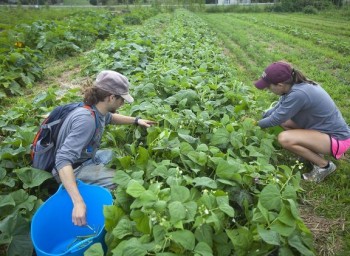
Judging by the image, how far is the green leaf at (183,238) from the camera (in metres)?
1.87

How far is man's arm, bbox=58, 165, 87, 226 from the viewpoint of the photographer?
7.94ft

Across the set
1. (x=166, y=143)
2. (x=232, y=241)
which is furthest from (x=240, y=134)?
(x=232, y=241)

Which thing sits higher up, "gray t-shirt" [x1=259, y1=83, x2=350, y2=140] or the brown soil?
"gray t-shirt" [x1=259, y1=83, x2=350, y2=140]

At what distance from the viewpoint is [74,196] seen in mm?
2473

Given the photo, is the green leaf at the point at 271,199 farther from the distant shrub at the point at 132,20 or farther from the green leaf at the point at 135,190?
the distant shrub at the point at 132,20

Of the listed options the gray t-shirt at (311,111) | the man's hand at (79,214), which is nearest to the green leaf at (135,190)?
the man's hand at (79,214)

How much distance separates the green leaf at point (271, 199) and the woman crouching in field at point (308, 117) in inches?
62.2

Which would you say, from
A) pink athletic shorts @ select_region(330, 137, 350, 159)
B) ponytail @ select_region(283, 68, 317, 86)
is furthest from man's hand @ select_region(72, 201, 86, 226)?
pink athletic shorts @ select_region(330, 137, 350, 159)

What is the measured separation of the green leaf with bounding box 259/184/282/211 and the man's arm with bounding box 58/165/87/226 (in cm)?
139

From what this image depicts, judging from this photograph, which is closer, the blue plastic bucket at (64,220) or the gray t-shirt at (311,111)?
the blue plastic bucket at (64,220)

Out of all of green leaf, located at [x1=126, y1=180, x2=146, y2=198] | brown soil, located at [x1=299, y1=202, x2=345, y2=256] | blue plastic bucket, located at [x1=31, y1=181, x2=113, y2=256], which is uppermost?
green leaf, located at [x1=126, y1=180, x2=146, y2=198]

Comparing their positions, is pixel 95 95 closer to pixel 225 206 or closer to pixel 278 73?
pixel 225 206

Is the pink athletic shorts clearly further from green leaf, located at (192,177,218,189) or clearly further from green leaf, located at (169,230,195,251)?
green leaf, located at (169,230,195,251)

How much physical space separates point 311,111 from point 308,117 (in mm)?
97
